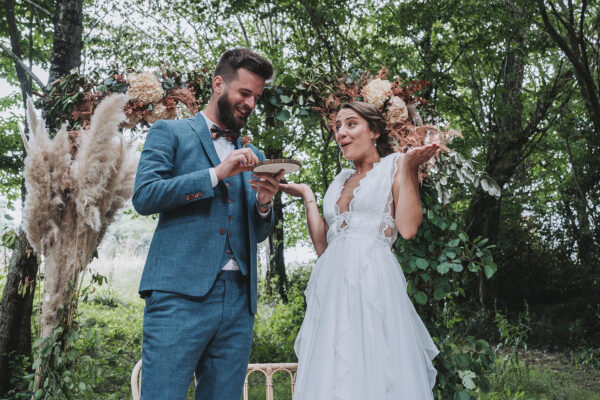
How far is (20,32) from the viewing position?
7.21 metres

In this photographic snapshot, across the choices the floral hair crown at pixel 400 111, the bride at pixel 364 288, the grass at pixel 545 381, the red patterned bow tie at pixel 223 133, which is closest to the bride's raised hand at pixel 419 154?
the bride at pixel 364 288

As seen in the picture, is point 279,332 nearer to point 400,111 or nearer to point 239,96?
point 400,111

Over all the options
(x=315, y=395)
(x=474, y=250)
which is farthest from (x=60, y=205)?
(x=474, y=250)

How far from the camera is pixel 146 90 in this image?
2850 mm

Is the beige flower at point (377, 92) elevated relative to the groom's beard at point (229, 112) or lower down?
elevated

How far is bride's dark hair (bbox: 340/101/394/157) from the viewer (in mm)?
2471

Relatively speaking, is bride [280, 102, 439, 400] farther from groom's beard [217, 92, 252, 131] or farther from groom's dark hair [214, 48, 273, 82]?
groom's dark hair [214, 48, 273, 82]

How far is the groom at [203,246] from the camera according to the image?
1553 mm

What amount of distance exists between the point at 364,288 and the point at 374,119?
927 mm

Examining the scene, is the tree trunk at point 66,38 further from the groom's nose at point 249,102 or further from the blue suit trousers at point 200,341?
the blue suit trousers at point 200,341

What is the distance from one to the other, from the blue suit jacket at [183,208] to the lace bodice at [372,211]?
669 mm

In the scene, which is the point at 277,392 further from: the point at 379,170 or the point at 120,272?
the point at 120,272

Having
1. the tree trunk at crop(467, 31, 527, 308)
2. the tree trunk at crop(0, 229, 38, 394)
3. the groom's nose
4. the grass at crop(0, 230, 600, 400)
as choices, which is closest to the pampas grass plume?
the grass at crop(0, 230, 600, 400)

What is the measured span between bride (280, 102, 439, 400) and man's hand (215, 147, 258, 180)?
691 millimetres
